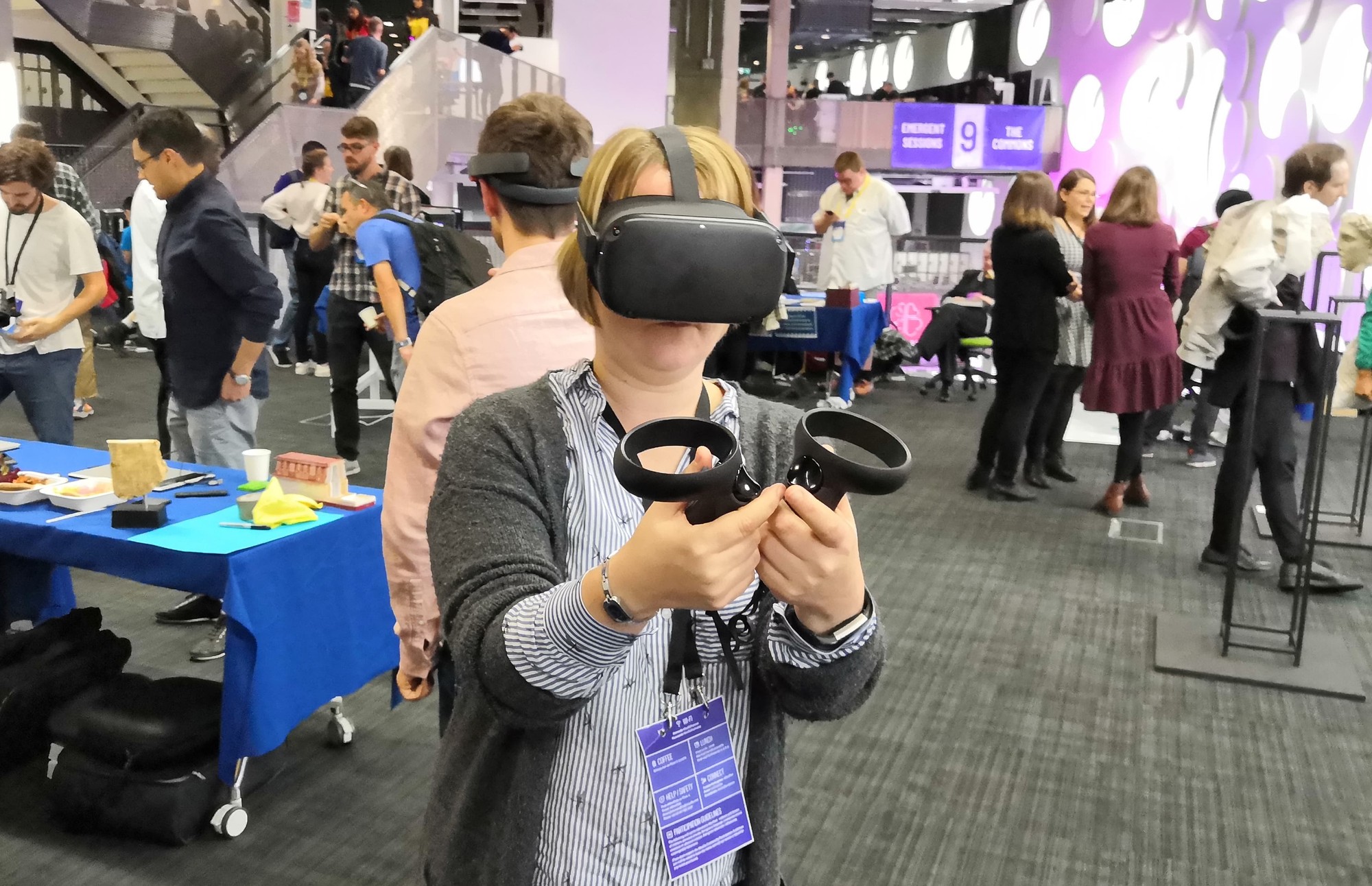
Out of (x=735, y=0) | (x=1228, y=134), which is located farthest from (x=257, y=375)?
(x=735, y=0)

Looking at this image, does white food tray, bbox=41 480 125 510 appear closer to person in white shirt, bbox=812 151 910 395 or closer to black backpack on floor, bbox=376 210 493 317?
black backpack on floor, bbox=376 210 493 317

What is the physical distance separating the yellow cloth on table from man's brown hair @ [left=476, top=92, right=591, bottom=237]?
108 cm

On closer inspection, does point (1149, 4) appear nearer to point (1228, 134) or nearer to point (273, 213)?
point (1228, 134)

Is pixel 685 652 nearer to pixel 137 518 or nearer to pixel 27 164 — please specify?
pixel 137 518

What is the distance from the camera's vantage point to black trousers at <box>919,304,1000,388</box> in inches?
Result: 316

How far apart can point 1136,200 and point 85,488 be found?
154 inches

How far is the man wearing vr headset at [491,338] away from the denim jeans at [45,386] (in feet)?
8.56

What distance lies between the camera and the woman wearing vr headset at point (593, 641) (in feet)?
2.73

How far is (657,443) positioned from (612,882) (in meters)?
0.42

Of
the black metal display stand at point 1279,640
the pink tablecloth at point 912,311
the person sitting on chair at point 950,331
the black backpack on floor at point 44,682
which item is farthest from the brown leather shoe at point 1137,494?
the pink tablecloth at point 912,311

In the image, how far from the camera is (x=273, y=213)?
23.6 feet

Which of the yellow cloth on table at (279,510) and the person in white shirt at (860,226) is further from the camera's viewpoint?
the person in white shirt at (860,226)

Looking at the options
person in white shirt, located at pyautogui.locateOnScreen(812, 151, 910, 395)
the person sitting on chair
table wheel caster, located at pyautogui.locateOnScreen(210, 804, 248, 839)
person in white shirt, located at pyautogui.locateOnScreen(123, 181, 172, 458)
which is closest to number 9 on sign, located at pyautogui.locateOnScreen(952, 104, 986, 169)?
the person sitting on chair

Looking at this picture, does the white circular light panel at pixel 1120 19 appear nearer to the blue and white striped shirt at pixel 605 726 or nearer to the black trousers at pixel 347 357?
the black trousers at pixel 347 357
